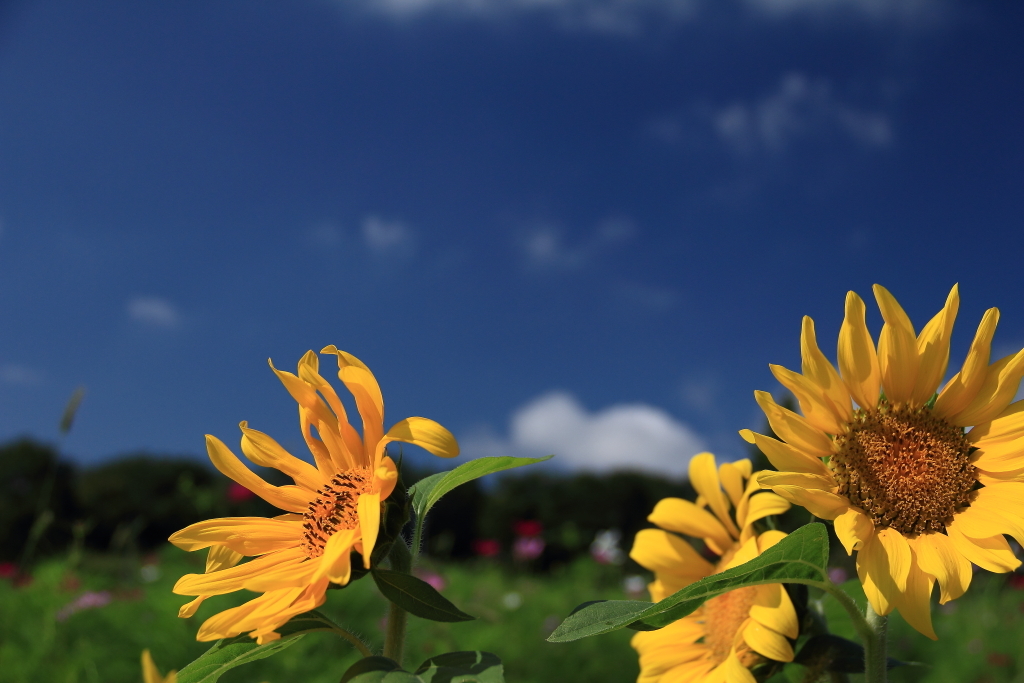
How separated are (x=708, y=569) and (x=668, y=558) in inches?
3.6

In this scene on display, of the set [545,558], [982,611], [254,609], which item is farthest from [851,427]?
[545,558]

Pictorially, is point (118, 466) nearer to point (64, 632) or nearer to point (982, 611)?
point (64, 632)

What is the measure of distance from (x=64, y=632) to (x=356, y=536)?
506 centimetres

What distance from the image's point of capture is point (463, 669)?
957mm

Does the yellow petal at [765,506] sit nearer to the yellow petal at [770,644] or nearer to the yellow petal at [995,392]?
the yellow petal at [770,644]

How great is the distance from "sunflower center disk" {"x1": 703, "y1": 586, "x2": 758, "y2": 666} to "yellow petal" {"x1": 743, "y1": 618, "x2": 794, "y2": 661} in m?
0.20

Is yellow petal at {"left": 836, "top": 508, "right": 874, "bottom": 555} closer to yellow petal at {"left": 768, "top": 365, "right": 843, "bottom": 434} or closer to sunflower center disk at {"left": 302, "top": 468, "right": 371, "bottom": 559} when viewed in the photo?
yellow petal at {"left": 768, "top": 365, "right": 843, "bottom": 434}

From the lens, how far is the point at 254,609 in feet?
3.30

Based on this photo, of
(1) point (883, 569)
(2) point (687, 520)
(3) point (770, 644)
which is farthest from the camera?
(2) point (687, 520)

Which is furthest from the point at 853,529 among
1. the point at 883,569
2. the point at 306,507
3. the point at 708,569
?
the point at 306,507

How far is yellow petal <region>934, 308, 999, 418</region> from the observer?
1.18m

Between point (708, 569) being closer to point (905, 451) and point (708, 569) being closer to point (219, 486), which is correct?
point (905, 451)

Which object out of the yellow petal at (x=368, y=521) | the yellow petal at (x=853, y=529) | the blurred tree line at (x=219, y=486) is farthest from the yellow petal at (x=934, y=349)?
the blurred tree line at (x=219, y=486)

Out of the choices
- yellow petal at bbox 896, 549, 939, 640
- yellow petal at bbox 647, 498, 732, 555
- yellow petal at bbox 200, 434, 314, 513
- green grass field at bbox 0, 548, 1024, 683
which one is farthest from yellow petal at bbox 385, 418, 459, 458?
green grass field at bbox 0, 548, 1024, 683
